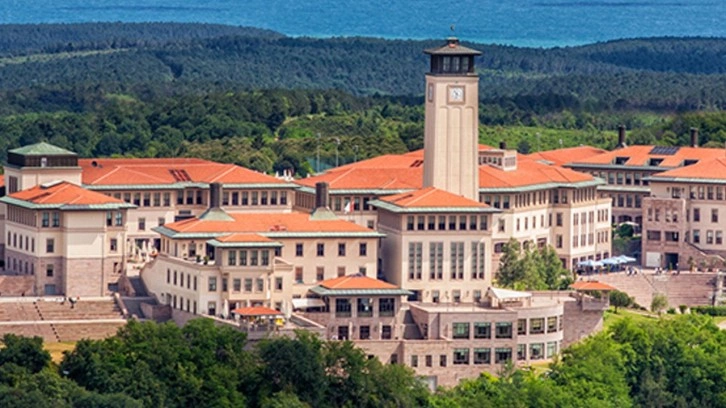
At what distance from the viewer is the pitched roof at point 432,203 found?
5571 inches

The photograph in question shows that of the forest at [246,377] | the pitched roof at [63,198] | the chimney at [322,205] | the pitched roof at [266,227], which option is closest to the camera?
the forest at [246,377]

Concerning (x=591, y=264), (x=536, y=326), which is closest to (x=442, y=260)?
(x=536, y=326)

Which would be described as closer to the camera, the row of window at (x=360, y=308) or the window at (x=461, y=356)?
the window at (x=461, y=356)

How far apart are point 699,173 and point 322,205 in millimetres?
28956

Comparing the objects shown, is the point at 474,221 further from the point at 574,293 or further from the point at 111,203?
the point at 111,203

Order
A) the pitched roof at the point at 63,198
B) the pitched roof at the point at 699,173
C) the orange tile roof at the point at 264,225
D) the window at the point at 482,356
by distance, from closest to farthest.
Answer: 1. the window at the point at 482,356
2. the orange tile roof at the point at 264,225
3. the pitched roof at the point at 63,198
4. the pitched roof at the point at 699,173

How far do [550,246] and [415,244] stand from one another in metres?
16.3

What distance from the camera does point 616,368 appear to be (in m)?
134

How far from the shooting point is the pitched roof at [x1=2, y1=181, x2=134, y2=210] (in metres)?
139

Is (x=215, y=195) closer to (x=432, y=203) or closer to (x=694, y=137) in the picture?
(x=432, y=203)

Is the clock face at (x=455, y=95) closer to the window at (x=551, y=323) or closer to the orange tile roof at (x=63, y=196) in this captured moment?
the window at (x=551, y=323)

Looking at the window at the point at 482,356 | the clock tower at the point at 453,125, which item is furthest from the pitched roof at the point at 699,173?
the window at the point at 482,356

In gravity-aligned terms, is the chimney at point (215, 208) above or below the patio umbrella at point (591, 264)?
above

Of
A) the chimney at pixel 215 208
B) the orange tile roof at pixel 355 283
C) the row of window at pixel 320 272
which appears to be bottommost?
the orange tile roof at pixel 355 283
